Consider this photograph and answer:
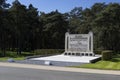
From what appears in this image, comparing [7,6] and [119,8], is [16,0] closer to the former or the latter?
[7,6]

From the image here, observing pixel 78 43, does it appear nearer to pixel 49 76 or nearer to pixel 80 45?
pixel 80 45

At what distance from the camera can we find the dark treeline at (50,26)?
5578 centimetres

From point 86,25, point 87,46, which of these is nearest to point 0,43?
point 86,25

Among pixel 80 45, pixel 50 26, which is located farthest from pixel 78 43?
pixel 50 26

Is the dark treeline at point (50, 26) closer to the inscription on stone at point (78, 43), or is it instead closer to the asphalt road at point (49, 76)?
the inscription on stone at point (78, 43)

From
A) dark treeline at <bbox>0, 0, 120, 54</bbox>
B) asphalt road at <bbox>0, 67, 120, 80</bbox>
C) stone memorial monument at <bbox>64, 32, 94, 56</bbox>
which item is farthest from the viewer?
dark treeline at <bbox>0, 0, 120, 54</bbox>

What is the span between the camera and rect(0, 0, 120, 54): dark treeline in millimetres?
55781

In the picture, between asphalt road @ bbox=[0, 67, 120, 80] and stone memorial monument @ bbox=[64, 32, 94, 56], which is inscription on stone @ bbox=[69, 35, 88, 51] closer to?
stone memorial monument @ bbox=[64, 32, 94, 56]

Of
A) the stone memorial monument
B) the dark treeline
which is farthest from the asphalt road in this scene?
the dark treeline

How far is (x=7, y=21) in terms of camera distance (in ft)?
170

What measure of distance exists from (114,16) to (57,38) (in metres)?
17.9

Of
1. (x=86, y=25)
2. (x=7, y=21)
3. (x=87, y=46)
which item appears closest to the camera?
(x=87, y=46)

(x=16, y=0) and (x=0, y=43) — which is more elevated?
(x=16, y=0)

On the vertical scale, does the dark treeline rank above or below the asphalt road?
above
